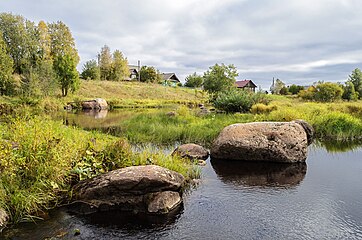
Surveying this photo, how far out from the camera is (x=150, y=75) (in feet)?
235

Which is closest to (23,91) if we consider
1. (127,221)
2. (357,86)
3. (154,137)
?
(154,137)

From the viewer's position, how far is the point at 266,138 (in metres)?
10.1

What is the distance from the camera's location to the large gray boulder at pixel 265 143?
1005 cm

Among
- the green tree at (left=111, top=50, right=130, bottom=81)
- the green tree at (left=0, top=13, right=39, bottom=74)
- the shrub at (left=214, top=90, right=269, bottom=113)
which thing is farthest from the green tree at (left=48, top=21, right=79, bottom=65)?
the shrub at (left=214, top=90, right=269, bottom=113)

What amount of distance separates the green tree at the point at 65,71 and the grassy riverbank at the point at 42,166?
34.7 m

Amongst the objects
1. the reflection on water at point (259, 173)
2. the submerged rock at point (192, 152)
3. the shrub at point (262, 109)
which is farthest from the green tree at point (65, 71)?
the reflection on water at point (259, 173)

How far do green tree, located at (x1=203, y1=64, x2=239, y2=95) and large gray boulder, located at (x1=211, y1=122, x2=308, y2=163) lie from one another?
84.9 ft

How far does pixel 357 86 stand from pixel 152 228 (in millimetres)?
55655

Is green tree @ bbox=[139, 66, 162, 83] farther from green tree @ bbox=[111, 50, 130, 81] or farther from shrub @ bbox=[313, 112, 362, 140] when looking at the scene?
shrub @ bbox=[313, 112, 362, 140]

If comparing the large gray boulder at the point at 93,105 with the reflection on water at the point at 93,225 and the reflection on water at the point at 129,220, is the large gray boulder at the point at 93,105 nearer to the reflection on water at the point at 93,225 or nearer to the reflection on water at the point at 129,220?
the reflection on water at the point at 93,225

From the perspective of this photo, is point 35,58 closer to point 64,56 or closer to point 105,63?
point 64,56

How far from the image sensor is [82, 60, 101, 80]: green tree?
5825 cm

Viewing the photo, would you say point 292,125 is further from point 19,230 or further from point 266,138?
point 19,230

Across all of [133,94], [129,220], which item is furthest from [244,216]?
[133,94]
